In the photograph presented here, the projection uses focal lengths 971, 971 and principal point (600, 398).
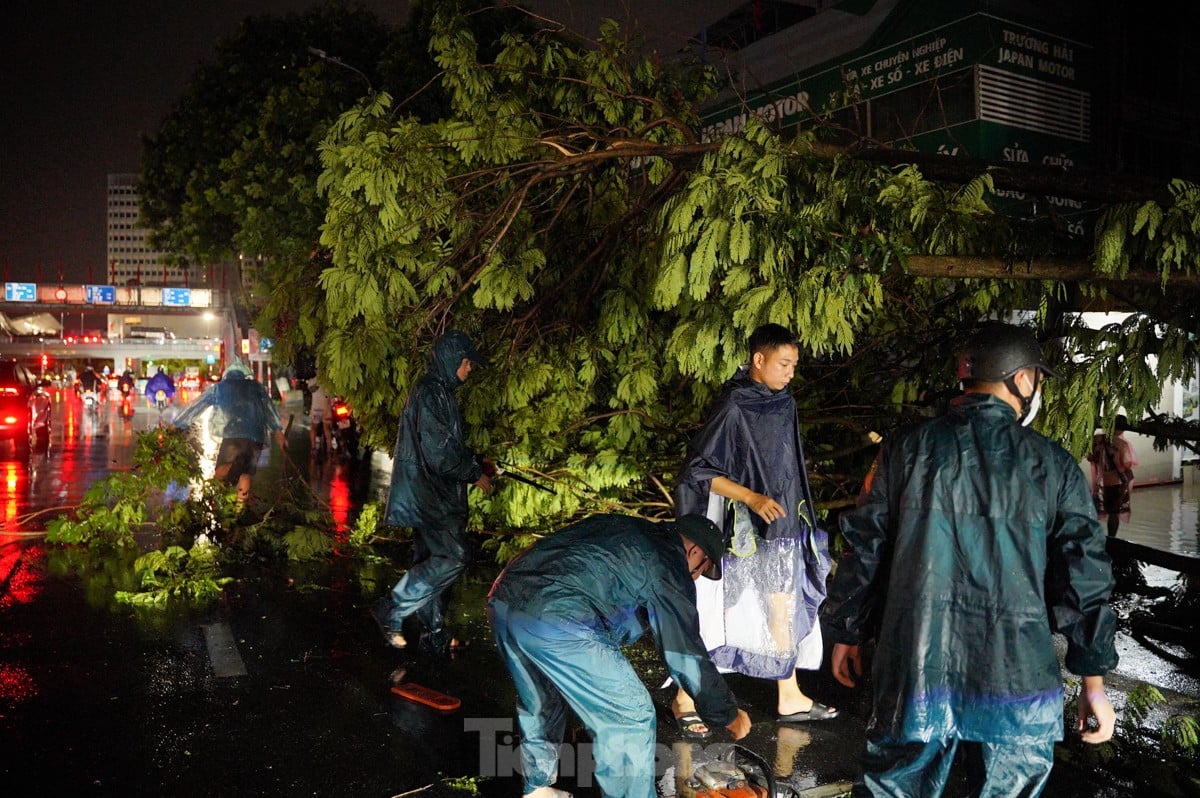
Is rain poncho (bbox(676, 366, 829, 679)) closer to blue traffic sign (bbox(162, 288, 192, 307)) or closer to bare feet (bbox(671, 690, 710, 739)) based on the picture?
bare feet (bbox(671, 690, 710, 739))

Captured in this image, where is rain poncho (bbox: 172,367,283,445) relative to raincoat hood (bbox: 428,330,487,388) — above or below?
below

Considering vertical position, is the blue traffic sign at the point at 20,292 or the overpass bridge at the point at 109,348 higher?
the blue traffic sign at the point at 20,292

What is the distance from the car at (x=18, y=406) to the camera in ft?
60.7

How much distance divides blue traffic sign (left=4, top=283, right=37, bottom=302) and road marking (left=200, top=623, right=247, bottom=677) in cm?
7600

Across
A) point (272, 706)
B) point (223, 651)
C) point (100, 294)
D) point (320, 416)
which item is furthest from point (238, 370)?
point (100, 294)

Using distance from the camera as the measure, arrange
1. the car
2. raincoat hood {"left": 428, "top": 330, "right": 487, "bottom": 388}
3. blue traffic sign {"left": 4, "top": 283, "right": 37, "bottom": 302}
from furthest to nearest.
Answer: blue traffic sign {"left": 4, "top": 283, "right": 37, "bottom": 302}
the car
raincoat hood {"left": 428, "top": 330, "right": 487, "bottom": 388}

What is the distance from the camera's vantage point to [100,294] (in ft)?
239

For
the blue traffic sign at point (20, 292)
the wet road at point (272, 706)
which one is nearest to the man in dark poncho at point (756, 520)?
the wet road at point (272, 706)

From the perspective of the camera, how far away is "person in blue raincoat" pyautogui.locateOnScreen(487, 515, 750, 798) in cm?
323

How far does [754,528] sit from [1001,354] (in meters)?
1.98

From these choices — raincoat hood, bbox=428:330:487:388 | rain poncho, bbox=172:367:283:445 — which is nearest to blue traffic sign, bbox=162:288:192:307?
rain poncho, bbox=172:367:283:445

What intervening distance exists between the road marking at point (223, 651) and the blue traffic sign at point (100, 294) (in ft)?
245

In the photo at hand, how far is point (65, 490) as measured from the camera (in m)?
13.5

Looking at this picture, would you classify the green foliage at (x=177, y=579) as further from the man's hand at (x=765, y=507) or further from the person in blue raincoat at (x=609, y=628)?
the person in blue raincoat at (x=609, y=628)
